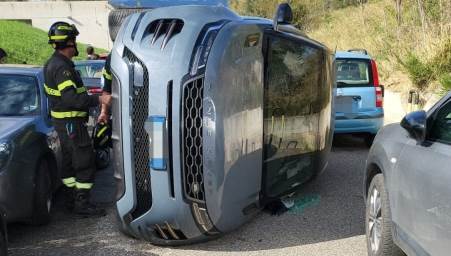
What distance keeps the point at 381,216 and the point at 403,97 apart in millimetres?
9786

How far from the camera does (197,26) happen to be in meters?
4.40

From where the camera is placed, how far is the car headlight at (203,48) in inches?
169

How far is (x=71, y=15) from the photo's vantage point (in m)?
61.2

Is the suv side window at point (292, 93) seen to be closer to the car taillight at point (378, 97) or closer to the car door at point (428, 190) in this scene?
the car door at point (428, 190)

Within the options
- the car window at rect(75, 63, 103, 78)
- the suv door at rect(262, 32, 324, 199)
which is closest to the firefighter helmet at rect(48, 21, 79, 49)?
the suv door at rect(262, 32, 324, 199)

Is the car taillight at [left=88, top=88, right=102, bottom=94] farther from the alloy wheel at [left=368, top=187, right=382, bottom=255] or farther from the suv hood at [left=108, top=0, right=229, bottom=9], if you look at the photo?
the alloy wheel at [left=368, top=187, right=382, bottom=255]

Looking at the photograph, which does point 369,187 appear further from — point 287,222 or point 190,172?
point 190,172

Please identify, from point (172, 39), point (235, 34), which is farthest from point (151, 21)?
point (235, 34)

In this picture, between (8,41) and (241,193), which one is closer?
(241,193)

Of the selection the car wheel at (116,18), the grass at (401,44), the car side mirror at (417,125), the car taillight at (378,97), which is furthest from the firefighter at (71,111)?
the grass at (401,44)

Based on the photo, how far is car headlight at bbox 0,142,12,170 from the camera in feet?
14.9

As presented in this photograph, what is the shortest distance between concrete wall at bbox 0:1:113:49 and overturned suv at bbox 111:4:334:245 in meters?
58.3

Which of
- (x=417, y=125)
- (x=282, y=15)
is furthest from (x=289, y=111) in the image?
(x=417, y=125)

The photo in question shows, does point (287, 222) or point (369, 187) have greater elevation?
point (369, 187)
